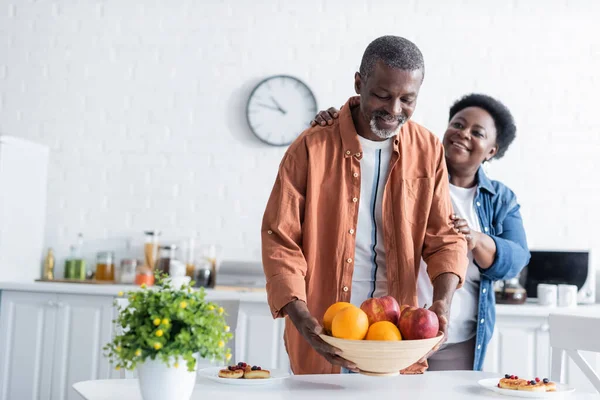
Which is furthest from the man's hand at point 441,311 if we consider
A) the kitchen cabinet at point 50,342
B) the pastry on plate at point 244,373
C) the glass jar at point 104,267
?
the glass jar at point 104,267

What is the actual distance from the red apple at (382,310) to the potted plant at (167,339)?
353 millimetres

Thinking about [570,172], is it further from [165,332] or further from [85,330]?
[165,332]

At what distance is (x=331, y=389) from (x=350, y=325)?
0.20 meters

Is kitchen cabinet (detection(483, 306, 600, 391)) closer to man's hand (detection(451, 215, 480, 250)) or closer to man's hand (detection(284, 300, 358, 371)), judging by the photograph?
man's hand (detection(451, 215, 480, 250))

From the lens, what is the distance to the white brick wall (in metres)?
→ 3.95

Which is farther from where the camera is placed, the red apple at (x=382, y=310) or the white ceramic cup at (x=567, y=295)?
the white ceramic cup at (x=567, y=295)

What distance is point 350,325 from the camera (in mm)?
1408

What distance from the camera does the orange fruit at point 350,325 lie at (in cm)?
141

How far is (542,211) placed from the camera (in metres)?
3.92

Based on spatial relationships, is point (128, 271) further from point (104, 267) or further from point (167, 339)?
point (167, 339)

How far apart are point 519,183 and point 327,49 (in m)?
1.29

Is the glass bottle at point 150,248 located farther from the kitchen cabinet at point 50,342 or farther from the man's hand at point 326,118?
the man's hand at point 326,118

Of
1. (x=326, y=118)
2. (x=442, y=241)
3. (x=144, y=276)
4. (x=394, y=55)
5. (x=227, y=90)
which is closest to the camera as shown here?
(x=394, y=55)

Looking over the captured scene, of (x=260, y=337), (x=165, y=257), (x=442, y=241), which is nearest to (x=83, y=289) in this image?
(x=165, y=257)
